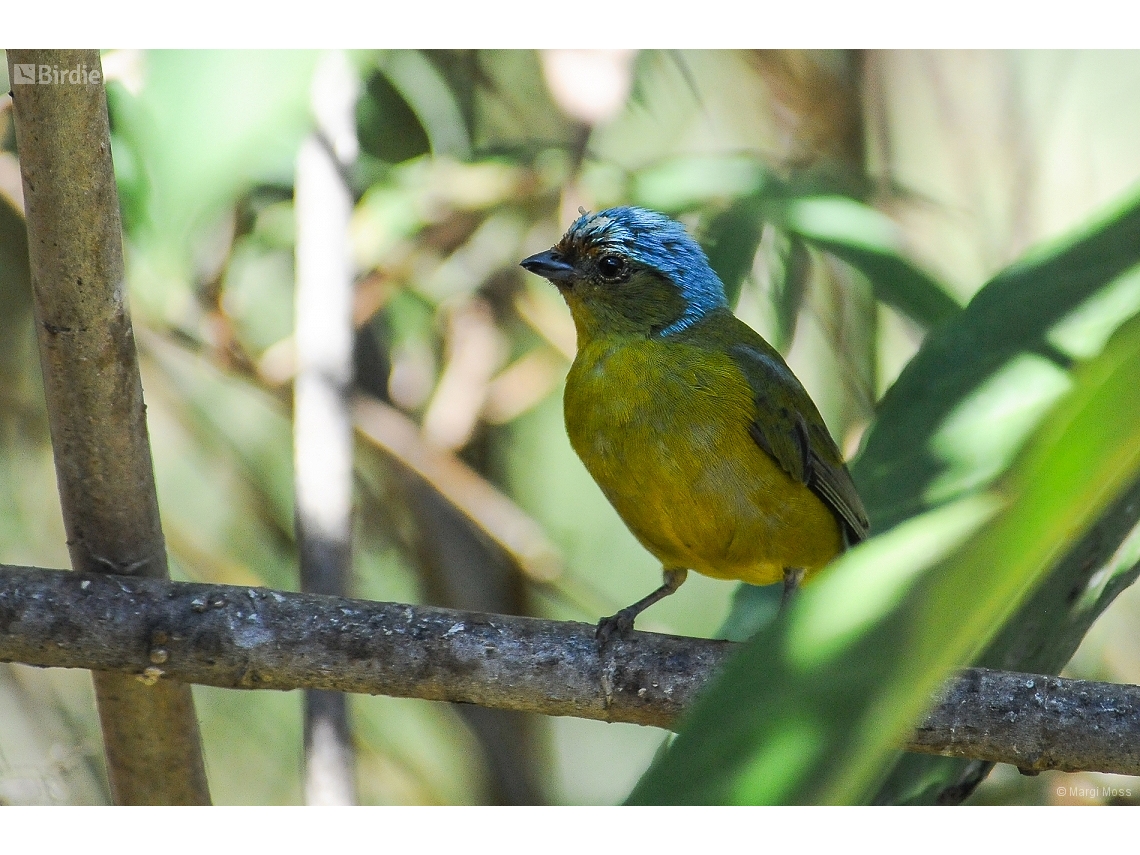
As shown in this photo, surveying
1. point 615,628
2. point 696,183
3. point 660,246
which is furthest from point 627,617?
point 696,183

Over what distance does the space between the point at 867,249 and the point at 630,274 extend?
0.69 m

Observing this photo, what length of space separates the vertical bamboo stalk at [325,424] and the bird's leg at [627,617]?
74 cm

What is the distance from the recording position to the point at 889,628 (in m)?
0.68

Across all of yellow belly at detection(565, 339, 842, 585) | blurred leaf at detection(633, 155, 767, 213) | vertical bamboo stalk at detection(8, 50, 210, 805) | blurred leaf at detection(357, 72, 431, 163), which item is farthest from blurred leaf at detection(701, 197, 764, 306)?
vertical bamboo stalk at detection(8, 50, 210, 805)

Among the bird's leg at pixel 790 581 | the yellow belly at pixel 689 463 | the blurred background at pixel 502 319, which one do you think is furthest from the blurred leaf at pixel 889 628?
the blurred background at pixel 502 319

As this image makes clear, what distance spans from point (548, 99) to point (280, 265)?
122 cm

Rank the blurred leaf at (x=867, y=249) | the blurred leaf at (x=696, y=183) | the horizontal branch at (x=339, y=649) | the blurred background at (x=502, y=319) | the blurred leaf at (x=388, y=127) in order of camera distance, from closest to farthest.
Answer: the horizontal branch at (x=339, y=649) < the blurred leaf at (x=867, y=249) < the blurred leaf at (x=696, y=183) < the blurred background at (x=502, y=319) < the blurred leaf at (x=388, y=127)

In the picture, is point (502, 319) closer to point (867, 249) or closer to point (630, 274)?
point (630, 274)

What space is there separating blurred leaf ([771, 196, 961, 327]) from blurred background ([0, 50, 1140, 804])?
0.03m

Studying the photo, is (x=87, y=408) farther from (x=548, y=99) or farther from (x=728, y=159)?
(x=548, y=99)

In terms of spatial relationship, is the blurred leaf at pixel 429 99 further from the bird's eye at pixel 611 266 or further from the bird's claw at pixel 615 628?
the bird's claw at pixel 615 628

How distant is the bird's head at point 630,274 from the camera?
9.77 ft

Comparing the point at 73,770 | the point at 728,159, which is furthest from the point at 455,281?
the point at 73,770

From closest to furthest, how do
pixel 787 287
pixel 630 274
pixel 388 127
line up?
1. pixel 630 274
2. pixel 787 287
3. pixel 388 127
